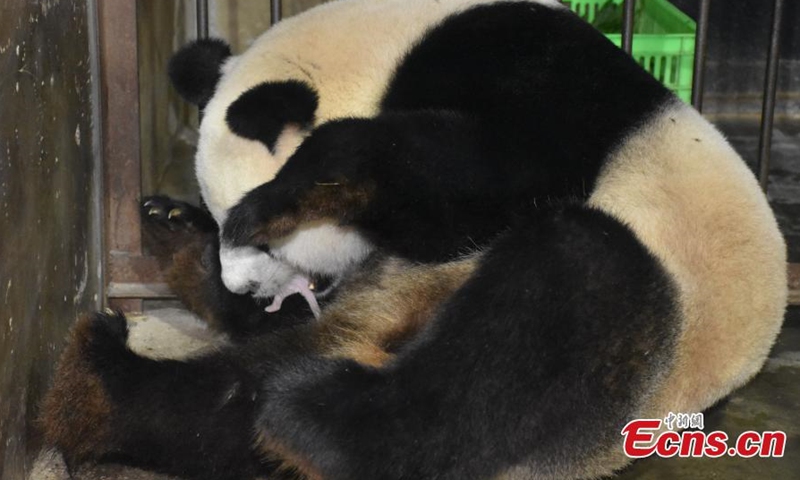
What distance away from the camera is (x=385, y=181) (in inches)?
90.3

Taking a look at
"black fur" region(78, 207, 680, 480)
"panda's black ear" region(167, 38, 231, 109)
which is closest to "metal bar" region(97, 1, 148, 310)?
"panda's black ear" region(167, 38, 231, 109)

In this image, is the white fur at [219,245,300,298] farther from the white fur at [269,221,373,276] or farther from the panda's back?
the panda's back

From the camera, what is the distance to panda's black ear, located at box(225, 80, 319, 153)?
2.46 meters

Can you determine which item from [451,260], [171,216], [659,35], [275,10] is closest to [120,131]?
[171,216]

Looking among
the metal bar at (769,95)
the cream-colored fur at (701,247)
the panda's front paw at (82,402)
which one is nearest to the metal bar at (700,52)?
the metal bar at (769,95)

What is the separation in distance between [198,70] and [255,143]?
14.8 inches

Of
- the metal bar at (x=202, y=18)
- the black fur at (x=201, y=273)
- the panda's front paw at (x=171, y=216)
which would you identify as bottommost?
the black fur at (x=201, y=273)

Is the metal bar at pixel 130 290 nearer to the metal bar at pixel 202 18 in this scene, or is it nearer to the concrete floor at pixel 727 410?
the concrete floor at pixel 727 410

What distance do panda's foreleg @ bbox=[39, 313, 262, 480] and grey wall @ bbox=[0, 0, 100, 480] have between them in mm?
79

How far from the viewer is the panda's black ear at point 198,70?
277 centimetres

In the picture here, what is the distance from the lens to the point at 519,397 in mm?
2092

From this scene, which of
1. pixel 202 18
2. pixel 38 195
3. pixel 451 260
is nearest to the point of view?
pixel 38 195

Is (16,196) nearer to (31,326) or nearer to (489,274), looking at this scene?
(31,326)

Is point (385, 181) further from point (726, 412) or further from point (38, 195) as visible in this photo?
point (726, 412)
